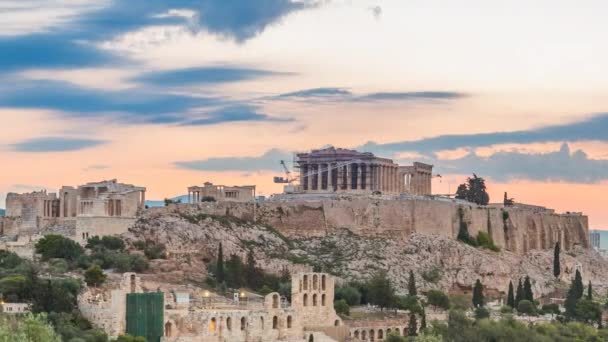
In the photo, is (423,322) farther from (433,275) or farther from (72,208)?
(72,208)

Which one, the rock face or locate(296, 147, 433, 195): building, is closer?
the rock face

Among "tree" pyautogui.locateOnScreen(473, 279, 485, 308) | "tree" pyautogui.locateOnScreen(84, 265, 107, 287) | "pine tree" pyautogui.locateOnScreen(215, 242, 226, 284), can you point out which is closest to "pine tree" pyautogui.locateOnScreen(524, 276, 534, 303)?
"tree" pyautogui.locateOnScreen(473, 279, 485, 308)

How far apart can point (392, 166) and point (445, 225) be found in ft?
37.9

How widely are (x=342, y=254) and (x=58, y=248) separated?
21726 mm

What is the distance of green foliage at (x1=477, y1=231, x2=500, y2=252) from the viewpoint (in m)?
109

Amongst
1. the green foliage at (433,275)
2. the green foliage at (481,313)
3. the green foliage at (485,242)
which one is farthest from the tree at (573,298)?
the green foliage at (485,242)

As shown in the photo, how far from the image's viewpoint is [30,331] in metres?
58.9

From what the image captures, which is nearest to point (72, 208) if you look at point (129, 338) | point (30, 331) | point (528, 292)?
point (129, 338)

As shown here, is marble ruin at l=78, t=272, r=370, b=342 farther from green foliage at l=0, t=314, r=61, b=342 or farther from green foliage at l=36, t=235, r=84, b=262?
green foliage at l=0, t=314, r=61, b=342

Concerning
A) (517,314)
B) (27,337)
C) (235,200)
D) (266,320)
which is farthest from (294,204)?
(27,337)

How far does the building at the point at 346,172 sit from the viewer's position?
372ft

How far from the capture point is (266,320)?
228 ft

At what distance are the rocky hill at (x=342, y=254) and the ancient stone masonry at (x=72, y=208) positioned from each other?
108cm

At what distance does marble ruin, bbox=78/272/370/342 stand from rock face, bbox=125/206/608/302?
773cm
